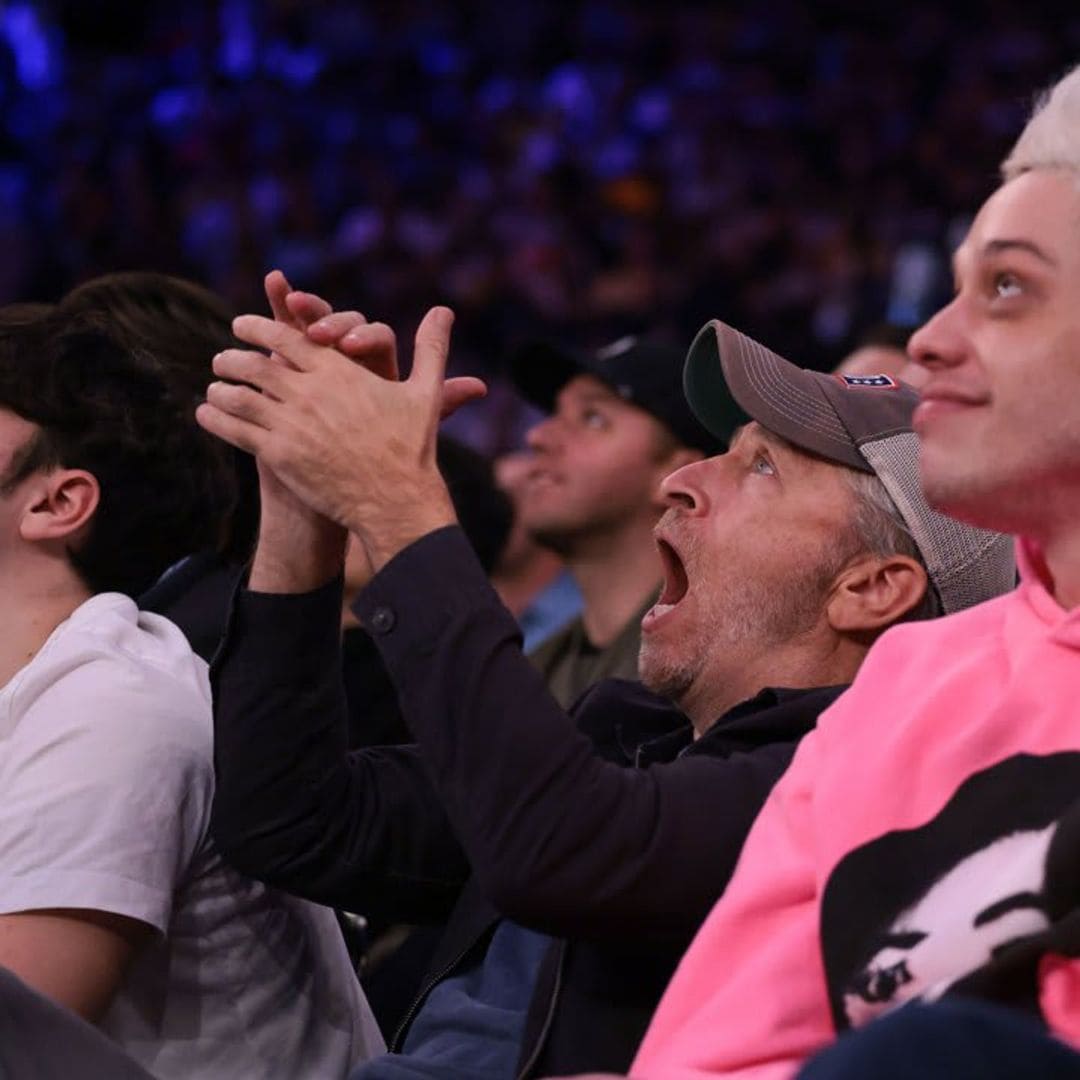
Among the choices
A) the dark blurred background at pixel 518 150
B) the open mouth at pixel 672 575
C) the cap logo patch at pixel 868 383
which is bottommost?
the dark blurred background at pixel 518 150

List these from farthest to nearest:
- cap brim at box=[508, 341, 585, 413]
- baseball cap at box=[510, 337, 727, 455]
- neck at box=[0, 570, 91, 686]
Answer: cap brim at box=[508, 341, 585, 413], baseball cap at box=[510, 337, 727, 455], neck at box=[0, 570, 91, 686]

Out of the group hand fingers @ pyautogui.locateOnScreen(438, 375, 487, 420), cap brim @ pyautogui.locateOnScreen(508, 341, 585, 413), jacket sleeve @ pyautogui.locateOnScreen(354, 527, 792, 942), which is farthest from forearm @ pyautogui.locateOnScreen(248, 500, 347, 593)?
cap brim @ pyautogui.locateOnScreen(508, 341, 585, 413)

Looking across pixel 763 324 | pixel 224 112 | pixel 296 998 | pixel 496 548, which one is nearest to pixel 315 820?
pixel 296 998

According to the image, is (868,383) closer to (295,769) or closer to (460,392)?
(460,392)

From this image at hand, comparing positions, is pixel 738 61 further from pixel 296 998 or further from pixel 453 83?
pixel 296 998

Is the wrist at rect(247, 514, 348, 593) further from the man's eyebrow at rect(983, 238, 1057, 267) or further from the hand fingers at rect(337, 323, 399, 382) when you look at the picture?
the man's eyebrow at rect(983, 238, 1057, 267)

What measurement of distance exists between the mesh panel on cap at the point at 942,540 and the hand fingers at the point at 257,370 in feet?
1.85

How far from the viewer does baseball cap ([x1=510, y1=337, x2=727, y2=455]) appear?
3.81m

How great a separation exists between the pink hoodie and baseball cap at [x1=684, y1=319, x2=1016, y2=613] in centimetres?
34

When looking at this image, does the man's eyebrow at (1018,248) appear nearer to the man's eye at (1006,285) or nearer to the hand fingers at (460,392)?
the man's eye at (1006,285)

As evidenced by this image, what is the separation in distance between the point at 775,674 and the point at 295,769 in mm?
447

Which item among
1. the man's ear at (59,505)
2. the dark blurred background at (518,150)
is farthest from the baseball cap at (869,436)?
the dark blurred background at (518,150)

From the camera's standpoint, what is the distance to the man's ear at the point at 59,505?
212 centimetres

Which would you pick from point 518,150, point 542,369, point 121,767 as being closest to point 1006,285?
point 121,767
